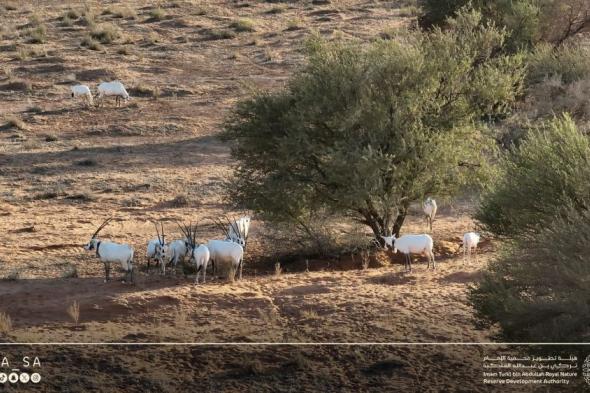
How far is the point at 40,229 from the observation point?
18.5 meters

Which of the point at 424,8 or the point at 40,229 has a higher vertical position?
the point at 424,8

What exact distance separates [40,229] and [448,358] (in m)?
9.99

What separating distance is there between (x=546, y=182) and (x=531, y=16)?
19.6m

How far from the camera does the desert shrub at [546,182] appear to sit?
11328 millimetres

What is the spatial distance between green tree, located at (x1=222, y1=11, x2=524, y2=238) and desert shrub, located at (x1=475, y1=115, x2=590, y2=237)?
3.55m

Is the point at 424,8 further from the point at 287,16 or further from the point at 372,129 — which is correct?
the point at 372,129

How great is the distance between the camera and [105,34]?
125 ft

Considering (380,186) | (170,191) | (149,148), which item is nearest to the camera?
(380,186)

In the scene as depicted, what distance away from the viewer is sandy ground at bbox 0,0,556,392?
11180mm

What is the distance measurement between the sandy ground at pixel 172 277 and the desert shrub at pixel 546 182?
1.59 m

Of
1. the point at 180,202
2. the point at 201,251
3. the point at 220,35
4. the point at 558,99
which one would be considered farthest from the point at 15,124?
the point at 558,99

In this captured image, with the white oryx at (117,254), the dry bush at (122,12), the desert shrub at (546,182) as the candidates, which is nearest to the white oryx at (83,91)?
A: the dry bush at (122,12)

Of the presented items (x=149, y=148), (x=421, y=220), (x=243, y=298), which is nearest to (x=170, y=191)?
(x=149, y=148)

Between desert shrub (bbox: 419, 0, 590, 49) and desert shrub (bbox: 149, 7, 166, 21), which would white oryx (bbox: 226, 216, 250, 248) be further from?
desert shrub (bbox: 149, 7, 166, 21)
